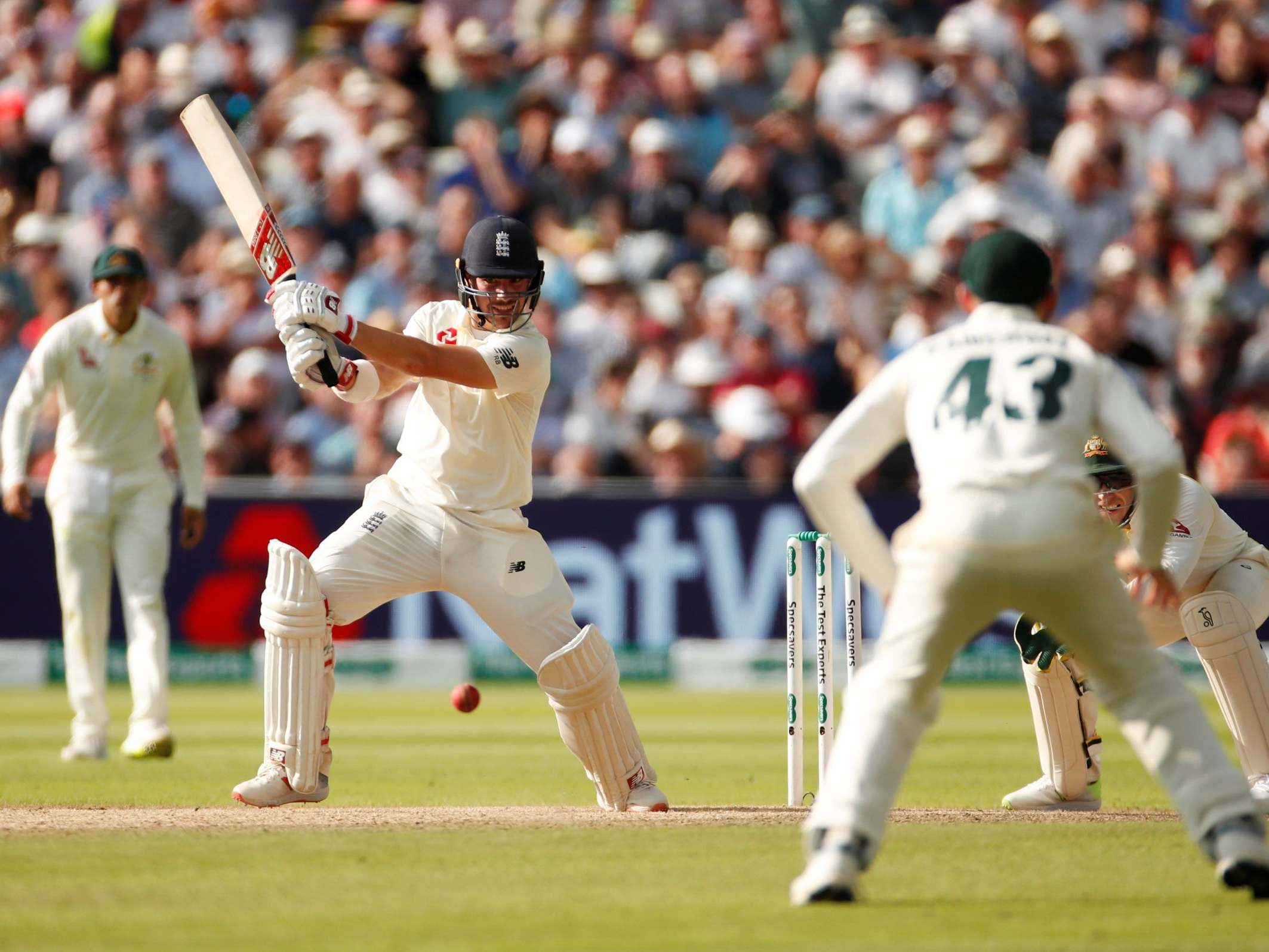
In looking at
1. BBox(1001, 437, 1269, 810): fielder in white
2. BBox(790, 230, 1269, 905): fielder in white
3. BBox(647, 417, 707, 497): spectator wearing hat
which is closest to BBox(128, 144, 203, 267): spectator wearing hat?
BBox(647, 417, 707, 497): spectator wearing hat

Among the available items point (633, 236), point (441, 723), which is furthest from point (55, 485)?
point (633, 236)

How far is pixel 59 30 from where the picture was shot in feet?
47.8

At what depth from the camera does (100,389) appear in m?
8.00

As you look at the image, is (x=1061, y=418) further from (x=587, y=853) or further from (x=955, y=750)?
(x=955, y=750)

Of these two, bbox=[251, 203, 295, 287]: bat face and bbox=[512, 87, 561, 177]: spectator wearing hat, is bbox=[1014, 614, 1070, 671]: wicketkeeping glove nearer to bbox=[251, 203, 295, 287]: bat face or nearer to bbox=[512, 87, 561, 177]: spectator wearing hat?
bbox=[251, 203, 295, 287]: bat face

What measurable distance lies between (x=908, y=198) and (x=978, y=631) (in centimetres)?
912

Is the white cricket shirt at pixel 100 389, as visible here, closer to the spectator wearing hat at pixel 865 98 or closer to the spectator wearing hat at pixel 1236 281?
the spectator wearing hat at pixel 865 98

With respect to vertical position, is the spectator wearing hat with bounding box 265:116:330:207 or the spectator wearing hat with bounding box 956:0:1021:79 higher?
the spectator wearing hat with bounding box 956:0:1021:79

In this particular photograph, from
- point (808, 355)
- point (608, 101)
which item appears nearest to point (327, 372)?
point (808, 355)

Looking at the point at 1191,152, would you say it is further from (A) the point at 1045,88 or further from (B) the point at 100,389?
(B) the point at 100,389

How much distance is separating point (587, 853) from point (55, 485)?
4.05 m

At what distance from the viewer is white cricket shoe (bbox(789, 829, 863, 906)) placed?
394 centimetres

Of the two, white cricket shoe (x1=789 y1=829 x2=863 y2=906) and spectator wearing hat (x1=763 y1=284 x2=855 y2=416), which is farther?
spectator wearing hat (x1=763 y1=284 x2=855 y2=416)

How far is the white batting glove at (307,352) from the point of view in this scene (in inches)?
204
